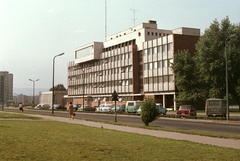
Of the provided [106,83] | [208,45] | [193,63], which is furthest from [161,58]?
[106,83]

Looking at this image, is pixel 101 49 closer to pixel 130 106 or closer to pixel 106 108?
pixel 106 108

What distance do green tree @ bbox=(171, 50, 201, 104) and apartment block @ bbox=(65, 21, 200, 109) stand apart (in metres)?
5.16

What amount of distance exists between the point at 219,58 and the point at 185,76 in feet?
24.6

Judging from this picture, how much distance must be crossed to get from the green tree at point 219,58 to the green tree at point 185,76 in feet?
11.8

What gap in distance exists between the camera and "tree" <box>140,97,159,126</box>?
22781 mm

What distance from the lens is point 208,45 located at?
50.1 m

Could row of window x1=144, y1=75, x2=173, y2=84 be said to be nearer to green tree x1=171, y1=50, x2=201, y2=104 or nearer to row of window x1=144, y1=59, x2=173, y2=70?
row of window x1=144, y1=59, x2=173, y2=70

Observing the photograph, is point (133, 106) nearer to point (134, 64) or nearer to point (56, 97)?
point (134, 64)

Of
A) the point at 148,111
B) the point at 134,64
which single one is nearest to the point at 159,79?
the point at 134,64

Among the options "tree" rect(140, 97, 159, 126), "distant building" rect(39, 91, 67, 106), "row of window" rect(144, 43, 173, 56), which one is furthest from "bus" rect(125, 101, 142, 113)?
"distant building" rect(39, 91, 67, 106)

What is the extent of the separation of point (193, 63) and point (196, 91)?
17.1ft

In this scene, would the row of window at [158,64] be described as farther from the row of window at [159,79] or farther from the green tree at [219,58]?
the green tree at [219,58]

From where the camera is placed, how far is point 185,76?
54.3 meters

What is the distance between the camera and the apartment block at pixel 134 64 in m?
62.9
